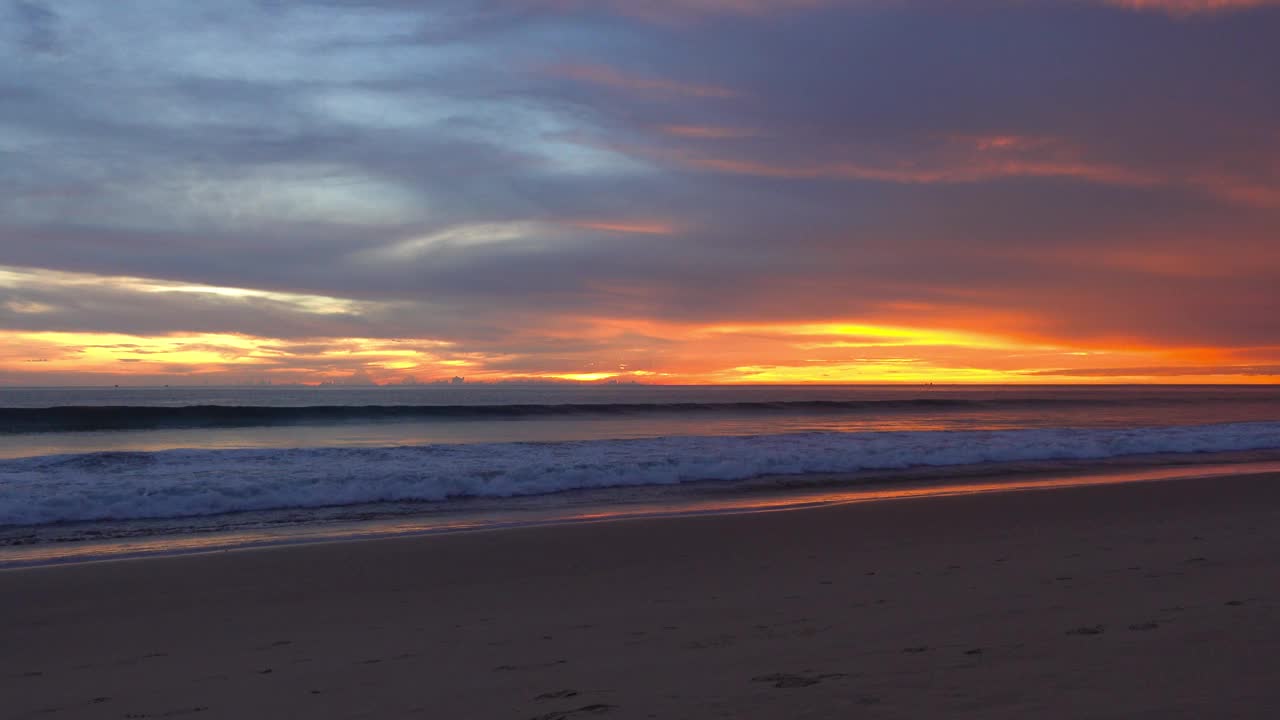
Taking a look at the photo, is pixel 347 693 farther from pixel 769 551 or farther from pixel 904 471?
pixel 904 471

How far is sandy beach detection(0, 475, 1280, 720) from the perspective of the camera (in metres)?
4.41

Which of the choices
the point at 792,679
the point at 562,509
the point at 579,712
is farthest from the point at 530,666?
the point at 562,509

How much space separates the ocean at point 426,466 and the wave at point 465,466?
5 centimetres

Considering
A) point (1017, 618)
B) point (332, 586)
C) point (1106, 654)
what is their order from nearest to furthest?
point (1106, 654) → point (1017, 618) → point (332, 586)

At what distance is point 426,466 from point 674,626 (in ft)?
42.6

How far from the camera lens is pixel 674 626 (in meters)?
6.11

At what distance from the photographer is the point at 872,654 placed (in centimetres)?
509

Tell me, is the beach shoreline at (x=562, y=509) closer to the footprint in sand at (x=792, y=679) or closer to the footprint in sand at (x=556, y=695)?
the footprint in sand at (x=556, y=695)

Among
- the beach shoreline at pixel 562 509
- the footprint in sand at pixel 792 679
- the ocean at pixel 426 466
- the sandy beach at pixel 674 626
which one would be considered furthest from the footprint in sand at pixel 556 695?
the ocean at pixel 426 466

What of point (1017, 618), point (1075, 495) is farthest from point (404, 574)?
point (1075, 495)

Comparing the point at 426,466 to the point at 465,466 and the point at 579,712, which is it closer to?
the point at 465,466

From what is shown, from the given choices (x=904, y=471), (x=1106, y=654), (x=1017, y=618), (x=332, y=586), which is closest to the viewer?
(x=1106, y=654)

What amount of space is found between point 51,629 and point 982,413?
43.1m

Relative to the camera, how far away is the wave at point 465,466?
1359 cm
